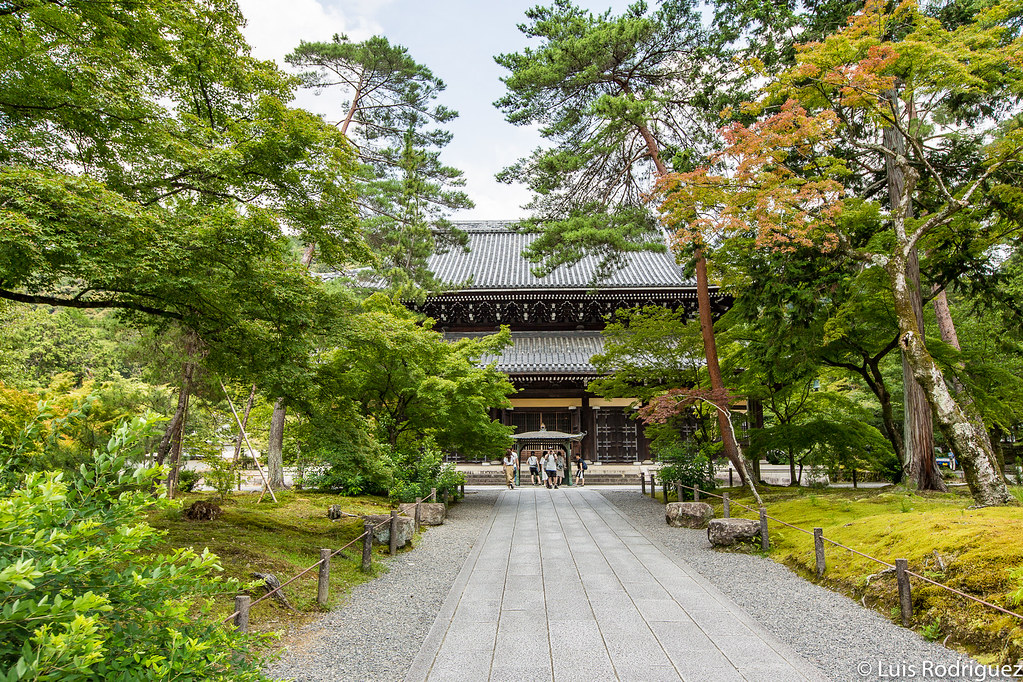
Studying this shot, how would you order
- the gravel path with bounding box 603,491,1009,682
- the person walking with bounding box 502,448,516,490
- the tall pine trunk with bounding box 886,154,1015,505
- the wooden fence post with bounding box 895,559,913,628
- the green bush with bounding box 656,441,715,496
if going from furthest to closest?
the person walking with bounding box 502,448,516,490 < the green bush with bounding box 656,441,715,496 < the tall pine trunk with bounding box 886,154,1015,505 < the wooden fence post with bounding box 895,559,913,628 < the gravel path with bounding box 603,491,1009,682

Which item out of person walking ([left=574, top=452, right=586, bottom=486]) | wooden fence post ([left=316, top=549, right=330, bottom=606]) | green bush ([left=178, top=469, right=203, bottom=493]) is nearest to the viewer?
wooden fence post ([left=316, top=549, right=330, bottom=606])

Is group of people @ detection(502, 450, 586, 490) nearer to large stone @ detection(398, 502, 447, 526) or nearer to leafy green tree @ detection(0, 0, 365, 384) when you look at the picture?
large stone @ detection(398, 502, 447, 526)

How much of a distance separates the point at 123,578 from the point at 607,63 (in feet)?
43.6

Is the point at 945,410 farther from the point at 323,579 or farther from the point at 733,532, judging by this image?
the point at 323,579

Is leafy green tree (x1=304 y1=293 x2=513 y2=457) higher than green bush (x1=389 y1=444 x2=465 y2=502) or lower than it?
higher

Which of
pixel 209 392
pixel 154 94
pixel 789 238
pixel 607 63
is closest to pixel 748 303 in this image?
pixel 789 238

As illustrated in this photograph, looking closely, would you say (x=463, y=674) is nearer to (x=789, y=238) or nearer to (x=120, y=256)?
(x=120, y=256)

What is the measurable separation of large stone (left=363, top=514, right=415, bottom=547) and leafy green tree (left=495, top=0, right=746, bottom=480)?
6799 millimetres

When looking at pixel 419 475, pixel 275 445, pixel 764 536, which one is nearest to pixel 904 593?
pixel 764 536

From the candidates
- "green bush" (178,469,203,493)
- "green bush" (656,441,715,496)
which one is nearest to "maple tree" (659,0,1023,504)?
"green bush" (656,441,715,496)

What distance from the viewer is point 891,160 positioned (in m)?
11.4

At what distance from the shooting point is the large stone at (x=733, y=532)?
9242 millimetres

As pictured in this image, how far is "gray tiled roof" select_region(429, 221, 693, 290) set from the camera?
23.5 metres

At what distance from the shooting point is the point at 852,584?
6.47 meters
